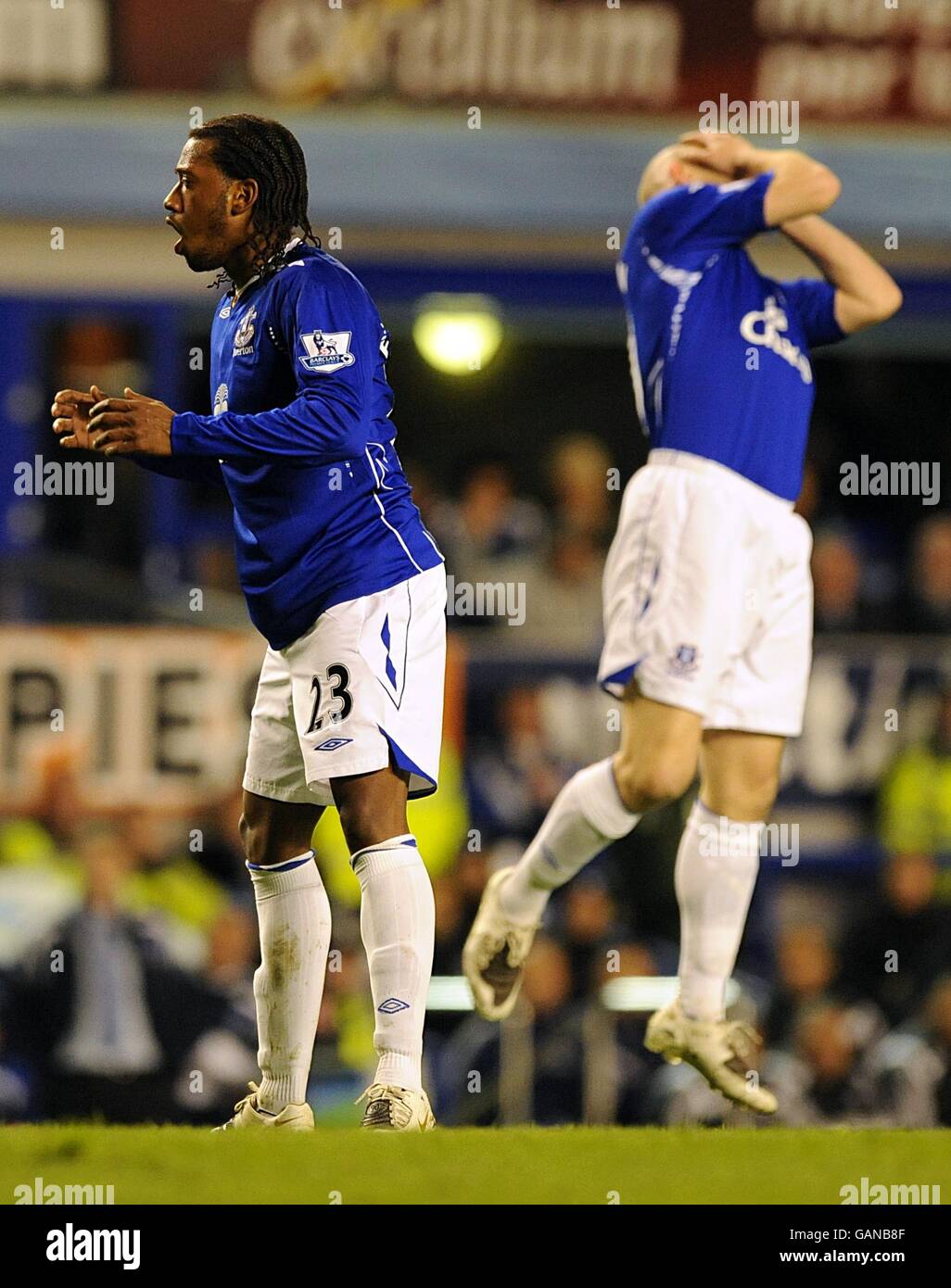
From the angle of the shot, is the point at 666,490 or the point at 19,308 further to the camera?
the point at 19,308

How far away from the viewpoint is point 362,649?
17.1ft

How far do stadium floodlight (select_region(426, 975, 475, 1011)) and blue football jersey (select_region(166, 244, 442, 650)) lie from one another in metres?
5.69

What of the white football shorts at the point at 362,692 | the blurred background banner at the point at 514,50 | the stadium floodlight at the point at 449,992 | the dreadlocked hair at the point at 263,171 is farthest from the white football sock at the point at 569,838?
the blurred background banner at the point at 514,50

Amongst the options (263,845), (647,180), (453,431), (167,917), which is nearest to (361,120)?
(453,431)

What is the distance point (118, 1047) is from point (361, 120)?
577 cm

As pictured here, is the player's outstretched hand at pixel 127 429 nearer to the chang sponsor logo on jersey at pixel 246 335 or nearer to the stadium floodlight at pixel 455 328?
the chang sponsor logo on jersey at pixel 246 335

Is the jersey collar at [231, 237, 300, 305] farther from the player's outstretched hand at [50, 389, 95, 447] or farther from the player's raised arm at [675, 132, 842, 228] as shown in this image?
the player's raised arm at [675, 132, 842, 228]

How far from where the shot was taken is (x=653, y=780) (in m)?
5.92

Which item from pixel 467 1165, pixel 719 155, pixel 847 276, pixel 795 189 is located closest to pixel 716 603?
pixel 847 276

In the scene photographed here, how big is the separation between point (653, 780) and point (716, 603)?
1.64ft

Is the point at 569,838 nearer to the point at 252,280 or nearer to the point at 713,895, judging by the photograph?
the point at 713,895

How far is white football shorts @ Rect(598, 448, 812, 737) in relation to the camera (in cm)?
593

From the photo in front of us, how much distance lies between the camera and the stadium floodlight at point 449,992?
428 inches
